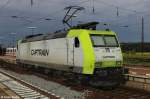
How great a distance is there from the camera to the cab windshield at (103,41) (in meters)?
19.3

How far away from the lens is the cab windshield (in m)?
19.3

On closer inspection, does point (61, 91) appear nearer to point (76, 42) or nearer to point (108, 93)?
point (108, 93)

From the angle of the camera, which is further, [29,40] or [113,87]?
[29,40]

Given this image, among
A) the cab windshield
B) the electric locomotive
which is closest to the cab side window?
the electric locomotive

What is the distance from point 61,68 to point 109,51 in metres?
3.91

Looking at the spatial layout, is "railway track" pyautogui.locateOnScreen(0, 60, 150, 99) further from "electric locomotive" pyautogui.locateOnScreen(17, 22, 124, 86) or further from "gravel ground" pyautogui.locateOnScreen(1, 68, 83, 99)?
"electric locomotive" pyautogui.locateOnScreen(17, 22, 124, 86)

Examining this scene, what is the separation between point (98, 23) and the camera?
20.2 m

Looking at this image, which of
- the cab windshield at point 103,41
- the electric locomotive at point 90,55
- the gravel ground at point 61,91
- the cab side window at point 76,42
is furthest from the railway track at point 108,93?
the cab windshield at point 103,41

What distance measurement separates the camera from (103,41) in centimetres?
1953

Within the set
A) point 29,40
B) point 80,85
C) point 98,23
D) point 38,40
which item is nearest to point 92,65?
point 80,85

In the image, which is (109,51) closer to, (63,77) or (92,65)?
(92,65)

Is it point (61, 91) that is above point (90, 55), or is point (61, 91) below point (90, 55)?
below

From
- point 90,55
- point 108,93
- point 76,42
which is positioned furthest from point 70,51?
point 108,93

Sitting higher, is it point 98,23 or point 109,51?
point 98,23
